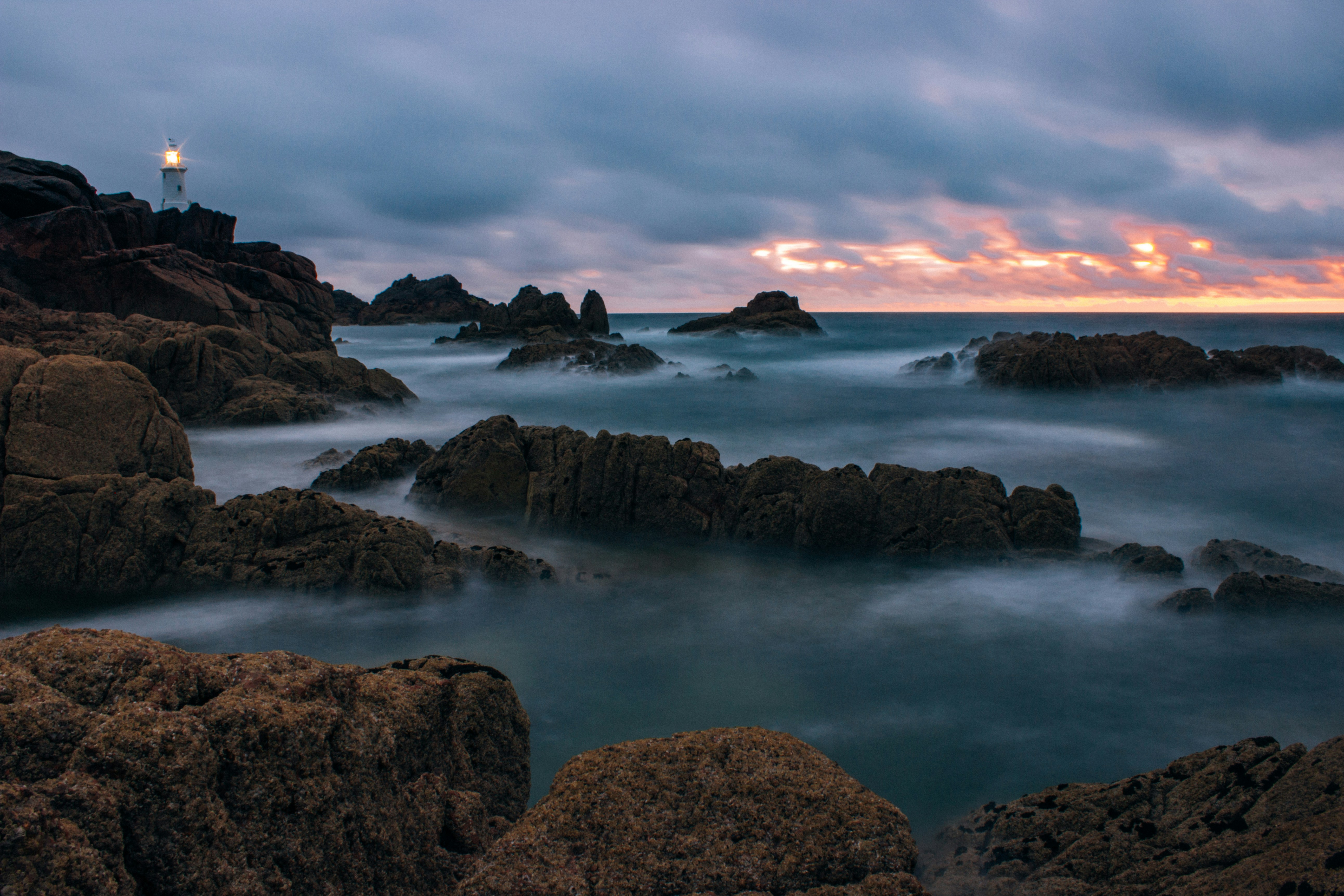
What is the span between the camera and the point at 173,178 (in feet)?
196

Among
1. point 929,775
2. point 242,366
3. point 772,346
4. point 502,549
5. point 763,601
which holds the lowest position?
point 929,775

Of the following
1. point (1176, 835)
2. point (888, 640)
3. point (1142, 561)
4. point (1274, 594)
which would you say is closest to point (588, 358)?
point (1142, 561)

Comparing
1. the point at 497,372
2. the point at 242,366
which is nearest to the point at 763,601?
the point at 242,366

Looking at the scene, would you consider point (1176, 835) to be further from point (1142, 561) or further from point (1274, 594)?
point (1142, 561)

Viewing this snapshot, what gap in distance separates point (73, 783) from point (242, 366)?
18594 mm

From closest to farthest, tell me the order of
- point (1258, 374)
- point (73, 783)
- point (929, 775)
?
point (73, 783)
point (929, 775)
point (1258, 374)

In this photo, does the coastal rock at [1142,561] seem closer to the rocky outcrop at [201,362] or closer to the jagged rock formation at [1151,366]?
the rocky outcrop at [201,362]

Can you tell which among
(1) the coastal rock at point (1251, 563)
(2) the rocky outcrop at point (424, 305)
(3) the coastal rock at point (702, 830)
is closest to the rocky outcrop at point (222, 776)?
(3) the coastal rock at point (702, 830)

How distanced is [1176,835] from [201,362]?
1826 cm

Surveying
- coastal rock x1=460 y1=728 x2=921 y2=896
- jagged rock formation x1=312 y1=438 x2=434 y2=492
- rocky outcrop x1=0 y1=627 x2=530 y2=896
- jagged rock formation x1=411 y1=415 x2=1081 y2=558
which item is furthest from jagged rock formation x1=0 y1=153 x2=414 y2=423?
coastal rock x1=460 y1=728 x2=921 y2=896

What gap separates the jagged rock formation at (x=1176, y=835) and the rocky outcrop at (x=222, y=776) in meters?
2.48

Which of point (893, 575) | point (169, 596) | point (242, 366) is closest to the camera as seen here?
point (169, 596)

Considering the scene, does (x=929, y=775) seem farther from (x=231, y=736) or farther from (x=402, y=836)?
(x=231, y=736)

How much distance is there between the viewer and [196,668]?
2.69 meters
